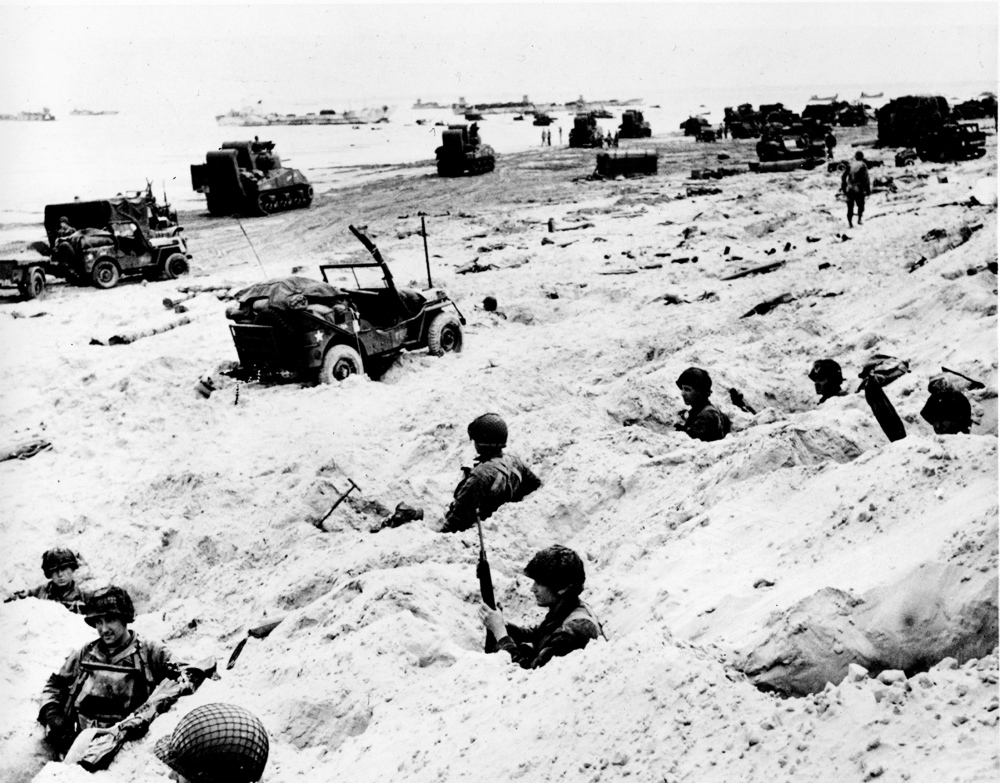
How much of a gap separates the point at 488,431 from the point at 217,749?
3.81 metres

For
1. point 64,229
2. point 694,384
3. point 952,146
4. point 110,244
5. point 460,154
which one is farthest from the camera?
point 460,154

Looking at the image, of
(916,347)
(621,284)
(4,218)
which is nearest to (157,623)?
(916,347)

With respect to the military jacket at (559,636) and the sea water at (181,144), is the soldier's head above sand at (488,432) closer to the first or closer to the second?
the military jacket at (559,636)

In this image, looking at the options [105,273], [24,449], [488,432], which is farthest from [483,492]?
[105,273]

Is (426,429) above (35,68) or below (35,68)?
below

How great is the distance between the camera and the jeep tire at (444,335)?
12.1 m

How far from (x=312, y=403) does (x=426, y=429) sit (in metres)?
1.71

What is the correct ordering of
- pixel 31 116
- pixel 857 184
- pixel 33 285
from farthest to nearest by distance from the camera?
pixel 31 116 → pixel 33 285 → pixel 857 184

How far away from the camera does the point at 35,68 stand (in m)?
45.9

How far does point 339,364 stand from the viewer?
11156mm

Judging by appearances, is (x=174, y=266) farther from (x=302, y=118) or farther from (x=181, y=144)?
(x=302, y=118)

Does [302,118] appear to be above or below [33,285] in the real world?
above

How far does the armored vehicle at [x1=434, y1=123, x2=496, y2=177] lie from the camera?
100 ft

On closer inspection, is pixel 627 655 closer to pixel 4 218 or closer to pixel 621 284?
pixel 621 284
